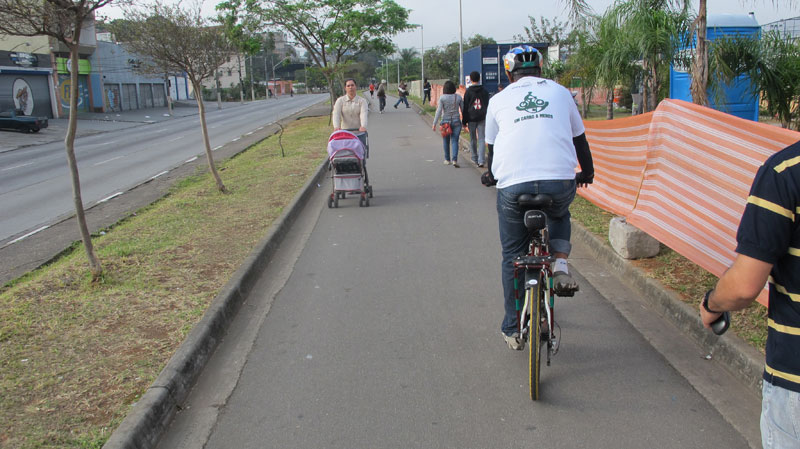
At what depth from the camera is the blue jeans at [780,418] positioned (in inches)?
78.1

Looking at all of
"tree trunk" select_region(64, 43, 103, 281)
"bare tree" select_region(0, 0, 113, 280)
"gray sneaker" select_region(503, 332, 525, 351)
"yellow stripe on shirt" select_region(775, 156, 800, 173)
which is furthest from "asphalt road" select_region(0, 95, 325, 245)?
"yellow stripe on shirt" select_region(775, 156, 800, 173)

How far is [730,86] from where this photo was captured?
34.2ft

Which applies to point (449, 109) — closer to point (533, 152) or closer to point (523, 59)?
point (523, 59)

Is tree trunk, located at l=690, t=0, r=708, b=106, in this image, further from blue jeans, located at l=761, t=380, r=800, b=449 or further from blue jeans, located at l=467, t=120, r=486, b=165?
blue jeans, located at l=761, t=380, r=800, b=449

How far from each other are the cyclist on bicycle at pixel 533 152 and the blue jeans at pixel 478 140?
8.68 meters

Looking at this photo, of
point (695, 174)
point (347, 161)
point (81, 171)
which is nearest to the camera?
point (695, 174)

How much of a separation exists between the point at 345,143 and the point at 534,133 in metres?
6.25

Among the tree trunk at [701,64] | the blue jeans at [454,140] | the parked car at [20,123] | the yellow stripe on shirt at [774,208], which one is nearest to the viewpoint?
the yellow stripe on shirt at [774,208]

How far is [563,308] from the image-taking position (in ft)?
17.9

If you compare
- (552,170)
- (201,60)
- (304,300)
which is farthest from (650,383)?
(201,60)

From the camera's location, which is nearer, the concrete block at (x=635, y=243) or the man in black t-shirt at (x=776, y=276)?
the man in black t-shirt at (x=776, y=276)

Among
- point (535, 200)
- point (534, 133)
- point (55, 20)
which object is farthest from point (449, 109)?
point (535, 200)

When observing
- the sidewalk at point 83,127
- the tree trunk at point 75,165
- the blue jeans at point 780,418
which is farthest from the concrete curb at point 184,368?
the sidewalk at point 83,127

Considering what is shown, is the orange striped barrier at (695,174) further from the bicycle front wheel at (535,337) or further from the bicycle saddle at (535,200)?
the bicycle front wheel at (535,337)
